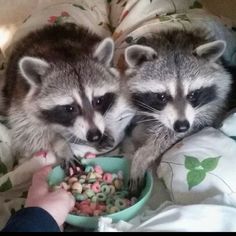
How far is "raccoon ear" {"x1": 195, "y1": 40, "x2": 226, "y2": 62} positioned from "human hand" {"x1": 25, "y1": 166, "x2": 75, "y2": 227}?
61 centimetres

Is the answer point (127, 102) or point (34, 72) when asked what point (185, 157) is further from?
point (34, 72)

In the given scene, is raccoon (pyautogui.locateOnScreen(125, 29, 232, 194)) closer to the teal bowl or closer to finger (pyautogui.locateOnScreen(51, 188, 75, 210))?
the teal bowl

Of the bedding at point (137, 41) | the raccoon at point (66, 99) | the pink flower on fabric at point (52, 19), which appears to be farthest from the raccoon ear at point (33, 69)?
→ the pink flower on fabric at point (52, 19)

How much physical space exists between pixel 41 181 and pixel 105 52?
49cm

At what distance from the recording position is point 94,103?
1.63 m

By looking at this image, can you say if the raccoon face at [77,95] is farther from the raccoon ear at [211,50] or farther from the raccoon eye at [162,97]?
the raccoon ear at [211,50]

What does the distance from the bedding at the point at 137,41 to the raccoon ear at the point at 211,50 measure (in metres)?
0.23

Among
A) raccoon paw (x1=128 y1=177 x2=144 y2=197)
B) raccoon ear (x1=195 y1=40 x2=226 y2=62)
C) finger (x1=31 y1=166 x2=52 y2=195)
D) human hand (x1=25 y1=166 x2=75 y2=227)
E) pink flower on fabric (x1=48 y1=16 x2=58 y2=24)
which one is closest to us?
human hand (x1=25 y1=166 x2=75 y2=227)

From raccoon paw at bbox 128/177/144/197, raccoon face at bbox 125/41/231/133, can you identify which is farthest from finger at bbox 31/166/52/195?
raccoon face at bbox 125/41/231/133

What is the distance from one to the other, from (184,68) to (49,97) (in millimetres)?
421

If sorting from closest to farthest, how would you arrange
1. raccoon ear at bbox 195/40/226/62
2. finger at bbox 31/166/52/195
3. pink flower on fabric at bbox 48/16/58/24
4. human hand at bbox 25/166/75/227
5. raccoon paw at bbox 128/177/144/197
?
human hand at bbox 25/166/75/227, finger at bbox 31/166/52/195, raccoon paw at bbox 128/177/144/197, raccoon ear at bbox 195/40/226/62, pink flower on fabric at bbox 48/16/58/24

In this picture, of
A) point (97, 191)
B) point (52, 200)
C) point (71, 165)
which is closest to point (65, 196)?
point (52, 200)

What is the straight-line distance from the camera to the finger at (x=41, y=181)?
136 cm

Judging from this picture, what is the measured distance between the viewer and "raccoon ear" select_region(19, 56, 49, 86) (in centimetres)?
159
